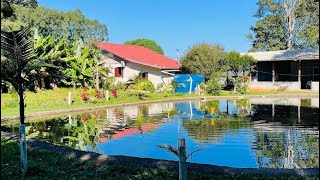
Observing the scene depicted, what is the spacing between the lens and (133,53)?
4259 cm

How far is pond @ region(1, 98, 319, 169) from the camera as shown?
1066cm

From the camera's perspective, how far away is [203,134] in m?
14.2

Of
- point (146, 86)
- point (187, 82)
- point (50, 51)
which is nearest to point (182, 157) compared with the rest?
point (50, 51)

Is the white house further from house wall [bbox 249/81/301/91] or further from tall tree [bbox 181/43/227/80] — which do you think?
house wall [bbox 249/81/301/91]

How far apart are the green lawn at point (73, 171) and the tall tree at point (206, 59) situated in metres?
29.3

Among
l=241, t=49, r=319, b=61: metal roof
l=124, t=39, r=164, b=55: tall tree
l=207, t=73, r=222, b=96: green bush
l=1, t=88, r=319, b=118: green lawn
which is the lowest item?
l=1, t=88, r=319, b=118: green lawn

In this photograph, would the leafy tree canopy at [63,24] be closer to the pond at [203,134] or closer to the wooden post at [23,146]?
the pond at [203,134]

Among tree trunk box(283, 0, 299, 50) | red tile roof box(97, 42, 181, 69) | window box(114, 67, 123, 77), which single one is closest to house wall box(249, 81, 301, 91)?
red tile roof box(97, 42, 181, 69)

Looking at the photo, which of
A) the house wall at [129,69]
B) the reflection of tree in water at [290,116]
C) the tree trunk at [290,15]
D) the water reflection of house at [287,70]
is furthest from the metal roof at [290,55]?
the reflection of tree in water at [290,116]

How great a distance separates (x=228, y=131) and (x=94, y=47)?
2109cm

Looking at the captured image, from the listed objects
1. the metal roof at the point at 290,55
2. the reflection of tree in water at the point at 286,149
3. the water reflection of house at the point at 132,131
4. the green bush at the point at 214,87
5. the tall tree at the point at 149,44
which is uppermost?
the tall tree at the point at 149,44

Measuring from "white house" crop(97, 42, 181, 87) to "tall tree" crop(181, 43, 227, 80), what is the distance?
288 cm

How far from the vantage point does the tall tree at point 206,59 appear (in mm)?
37375

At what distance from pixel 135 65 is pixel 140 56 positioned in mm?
3645
